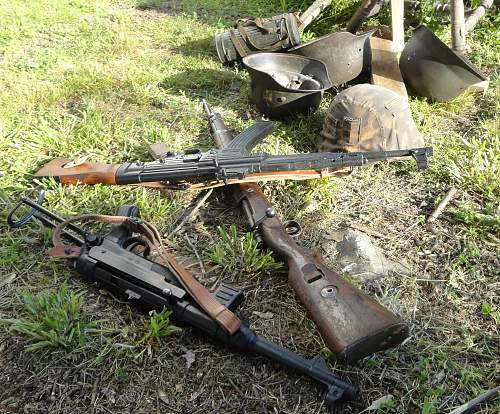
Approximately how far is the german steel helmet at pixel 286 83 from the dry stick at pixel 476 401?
101 inches

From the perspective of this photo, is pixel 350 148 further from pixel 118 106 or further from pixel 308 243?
pixel 118 106

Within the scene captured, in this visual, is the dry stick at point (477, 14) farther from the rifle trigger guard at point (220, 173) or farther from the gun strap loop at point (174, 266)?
the gun strap loop at point (174, 266)

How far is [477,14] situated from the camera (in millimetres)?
5078

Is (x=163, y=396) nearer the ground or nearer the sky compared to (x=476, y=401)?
nearer the sky

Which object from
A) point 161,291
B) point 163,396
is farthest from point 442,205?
point 163,396

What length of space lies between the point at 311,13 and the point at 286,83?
1431mm

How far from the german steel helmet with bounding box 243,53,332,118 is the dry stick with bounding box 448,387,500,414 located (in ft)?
8.38

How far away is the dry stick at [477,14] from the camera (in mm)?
4979

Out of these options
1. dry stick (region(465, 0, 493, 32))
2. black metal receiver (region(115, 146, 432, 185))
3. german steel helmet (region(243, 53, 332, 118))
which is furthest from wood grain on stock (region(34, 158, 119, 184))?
dry stick (region(465, 0, 493, 32))

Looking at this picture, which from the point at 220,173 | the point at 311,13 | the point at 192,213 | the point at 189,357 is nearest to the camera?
the point at 189,357

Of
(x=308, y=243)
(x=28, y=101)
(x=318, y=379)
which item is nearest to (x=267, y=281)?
(x=308, y=243)

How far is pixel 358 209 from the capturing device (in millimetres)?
3316

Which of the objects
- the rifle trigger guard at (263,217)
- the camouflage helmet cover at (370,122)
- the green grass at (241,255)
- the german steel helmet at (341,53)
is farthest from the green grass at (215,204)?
the german steel helmet at (341,53)

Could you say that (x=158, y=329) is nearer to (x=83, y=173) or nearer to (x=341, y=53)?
(x=83, y=173)
